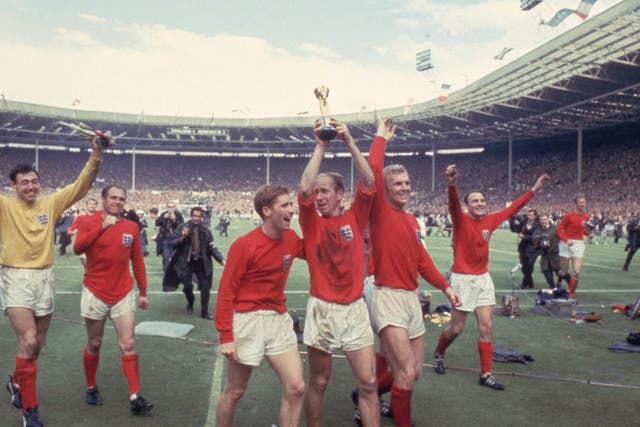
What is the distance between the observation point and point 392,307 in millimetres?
4289

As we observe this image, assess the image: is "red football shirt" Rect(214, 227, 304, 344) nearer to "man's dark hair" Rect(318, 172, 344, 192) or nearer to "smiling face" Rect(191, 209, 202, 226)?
"man's dark hair" Rect(318, 172, 344, 192)

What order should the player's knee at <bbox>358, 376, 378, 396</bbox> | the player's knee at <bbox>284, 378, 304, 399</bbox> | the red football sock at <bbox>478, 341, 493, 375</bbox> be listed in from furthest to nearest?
1. the red football sock at <bbox>478, 341, 493, 375</bbox>
2. the player's knee at <bbox>358, 376, 378, 396</bbox>
3. the player's knee at <bbox>284, 378, 304, 399</bbox>

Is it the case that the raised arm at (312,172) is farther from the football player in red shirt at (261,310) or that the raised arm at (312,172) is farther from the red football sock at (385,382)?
the red football sock at (385,382)

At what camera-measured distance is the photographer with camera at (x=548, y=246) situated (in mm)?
12141

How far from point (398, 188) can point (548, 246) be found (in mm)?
8949

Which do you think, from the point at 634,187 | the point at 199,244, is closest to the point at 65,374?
the point at 199,244

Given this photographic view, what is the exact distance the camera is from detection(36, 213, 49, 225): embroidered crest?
4855 mm

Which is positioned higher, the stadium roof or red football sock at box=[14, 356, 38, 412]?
the stadium roof

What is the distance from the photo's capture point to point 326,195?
Answer: 3.99 metres

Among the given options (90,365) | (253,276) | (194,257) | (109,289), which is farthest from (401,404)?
(194,257)

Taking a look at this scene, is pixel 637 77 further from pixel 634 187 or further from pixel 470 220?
pixel 470 220

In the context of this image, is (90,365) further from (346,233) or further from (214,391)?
(346,233)

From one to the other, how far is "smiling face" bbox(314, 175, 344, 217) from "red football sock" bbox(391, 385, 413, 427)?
1501mm

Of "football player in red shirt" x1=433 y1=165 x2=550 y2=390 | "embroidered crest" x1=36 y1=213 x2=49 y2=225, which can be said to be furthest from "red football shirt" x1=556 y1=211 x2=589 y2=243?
"embroidered crest" x1=36 y1=213 x2=49 y2=225
